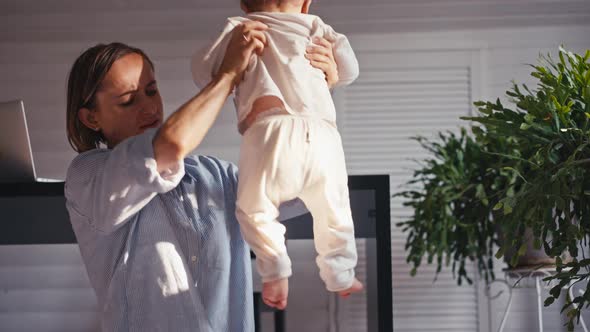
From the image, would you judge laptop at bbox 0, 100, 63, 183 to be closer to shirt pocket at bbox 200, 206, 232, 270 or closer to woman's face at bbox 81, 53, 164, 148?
woman's face at bbox 81, 53, 164, 148

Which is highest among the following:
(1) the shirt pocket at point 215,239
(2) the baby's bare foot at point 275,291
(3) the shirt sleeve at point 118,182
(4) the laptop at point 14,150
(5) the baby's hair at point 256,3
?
(5) the baby's hair at point 256,3

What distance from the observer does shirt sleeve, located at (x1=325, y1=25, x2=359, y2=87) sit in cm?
169

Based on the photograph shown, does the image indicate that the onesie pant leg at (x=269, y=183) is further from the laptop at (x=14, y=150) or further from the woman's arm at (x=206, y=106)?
the laptop at (x=14, y=150)

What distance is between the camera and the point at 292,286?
525 centimetres

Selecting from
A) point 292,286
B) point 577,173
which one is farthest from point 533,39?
point 577,173

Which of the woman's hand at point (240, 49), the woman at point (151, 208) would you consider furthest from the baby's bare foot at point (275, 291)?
the woman's hand at point (240, 49)

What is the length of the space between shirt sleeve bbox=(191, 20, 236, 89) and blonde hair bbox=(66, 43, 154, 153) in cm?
19

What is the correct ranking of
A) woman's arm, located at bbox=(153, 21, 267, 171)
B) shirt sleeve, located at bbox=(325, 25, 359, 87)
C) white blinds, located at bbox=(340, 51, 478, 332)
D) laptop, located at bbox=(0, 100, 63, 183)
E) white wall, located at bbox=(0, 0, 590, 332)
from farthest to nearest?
white blinds, located at bbox=(340, 51, 478, 332)
white wall, located at bbox=(0, 0, 590, 332)
laptop, located at bbox=(0, 100, 63, 183)
shirt sleeve, located at bbox=(325, 25, 359, 87)
woman's arm, located at bbox=(153, 21, 267, 171)

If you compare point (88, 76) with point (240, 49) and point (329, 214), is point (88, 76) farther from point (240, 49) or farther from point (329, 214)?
point (329, 214)

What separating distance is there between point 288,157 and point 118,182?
1.06 feet

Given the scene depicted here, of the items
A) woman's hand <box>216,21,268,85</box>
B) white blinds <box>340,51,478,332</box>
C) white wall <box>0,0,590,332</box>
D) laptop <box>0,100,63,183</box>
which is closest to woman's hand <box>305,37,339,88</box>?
woman's hand <box>216,21,268,85</box>

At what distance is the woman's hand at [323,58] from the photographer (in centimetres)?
159

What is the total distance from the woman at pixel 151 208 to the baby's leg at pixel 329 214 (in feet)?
0.54

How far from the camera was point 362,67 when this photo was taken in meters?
5.51
